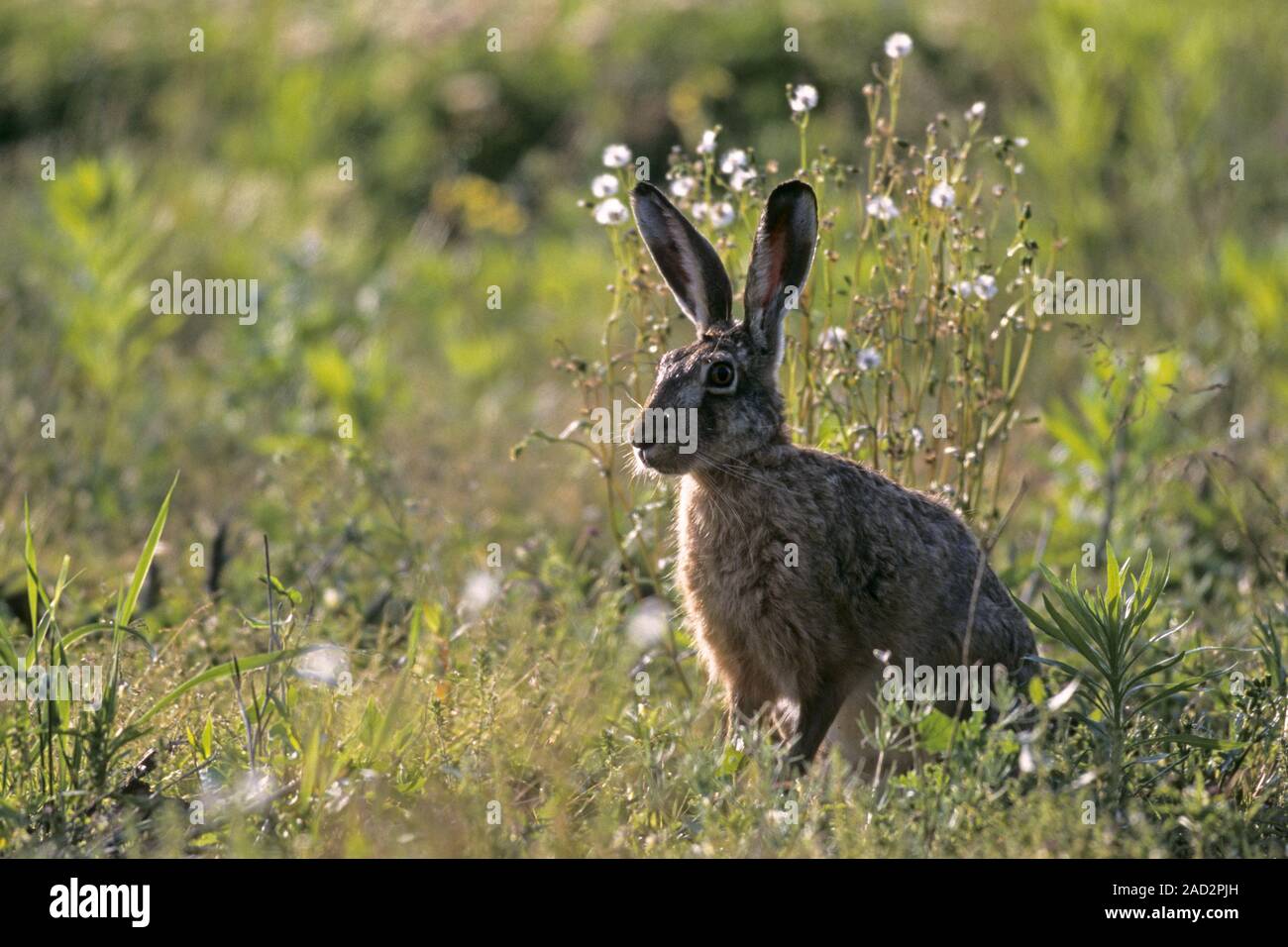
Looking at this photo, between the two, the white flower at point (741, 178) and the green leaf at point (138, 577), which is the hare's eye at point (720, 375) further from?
the green leaf at point (138, 577)

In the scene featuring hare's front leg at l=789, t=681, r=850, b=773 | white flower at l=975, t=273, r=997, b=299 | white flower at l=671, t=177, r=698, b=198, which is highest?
white flower at l=671, t=177, r=698, b=198

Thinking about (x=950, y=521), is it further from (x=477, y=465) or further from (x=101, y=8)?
(x=101, y=8)

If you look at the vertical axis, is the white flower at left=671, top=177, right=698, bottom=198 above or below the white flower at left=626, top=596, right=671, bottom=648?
above

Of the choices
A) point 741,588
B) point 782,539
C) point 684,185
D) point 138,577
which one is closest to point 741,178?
point 684,185

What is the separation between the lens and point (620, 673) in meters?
5.56

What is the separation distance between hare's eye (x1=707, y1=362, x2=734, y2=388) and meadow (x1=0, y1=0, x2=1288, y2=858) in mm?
479

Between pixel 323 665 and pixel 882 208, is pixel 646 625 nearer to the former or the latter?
pixel 323 665

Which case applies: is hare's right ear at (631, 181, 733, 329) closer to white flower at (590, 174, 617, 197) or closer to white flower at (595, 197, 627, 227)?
white flower at (595, 197, 627, 227)

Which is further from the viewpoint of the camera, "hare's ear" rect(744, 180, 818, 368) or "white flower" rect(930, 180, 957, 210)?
"white flower" rect(930, 180, 957, 210)

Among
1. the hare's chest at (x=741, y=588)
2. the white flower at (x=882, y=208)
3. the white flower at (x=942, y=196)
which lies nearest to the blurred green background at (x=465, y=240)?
the white flower at (x=942, y=196)

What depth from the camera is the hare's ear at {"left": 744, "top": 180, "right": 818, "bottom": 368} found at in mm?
4984

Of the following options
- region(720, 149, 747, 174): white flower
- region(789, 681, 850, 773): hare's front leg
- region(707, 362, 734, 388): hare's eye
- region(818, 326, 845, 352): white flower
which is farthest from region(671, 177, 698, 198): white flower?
region(789, 681, 850, 773): hare's front leg

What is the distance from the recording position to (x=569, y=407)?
9352mm

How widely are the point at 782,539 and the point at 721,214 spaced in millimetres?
1309
